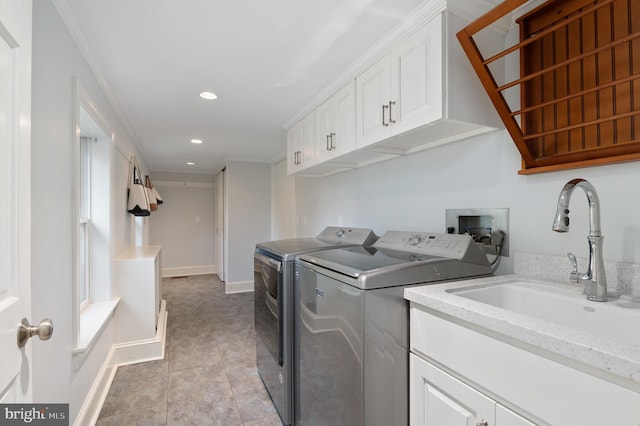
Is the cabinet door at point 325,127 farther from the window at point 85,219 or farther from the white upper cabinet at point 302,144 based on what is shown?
the window at point 85,219

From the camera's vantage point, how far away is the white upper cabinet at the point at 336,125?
1.98 m

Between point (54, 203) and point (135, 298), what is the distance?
1.61 meters

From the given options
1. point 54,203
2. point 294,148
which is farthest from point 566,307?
point 294,148

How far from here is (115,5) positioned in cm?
141

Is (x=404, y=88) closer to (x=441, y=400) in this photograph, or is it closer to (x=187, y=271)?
(x=441, y=400)

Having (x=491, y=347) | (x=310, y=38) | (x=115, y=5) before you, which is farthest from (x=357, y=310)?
(x=115, y=5)

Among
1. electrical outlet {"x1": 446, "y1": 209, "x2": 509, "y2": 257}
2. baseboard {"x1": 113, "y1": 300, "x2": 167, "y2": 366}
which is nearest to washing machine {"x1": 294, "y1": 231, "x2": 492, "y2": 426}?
electrical outlet {"x1": 446, "y1": 209, "x2": 509, "y2": 257}

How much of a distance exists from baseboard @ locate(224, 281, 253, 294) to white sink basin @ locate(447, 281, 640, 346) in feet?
14.6

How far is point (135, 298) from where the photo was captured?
2725mm

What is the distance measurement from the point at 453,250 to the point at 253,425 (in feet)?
5.20

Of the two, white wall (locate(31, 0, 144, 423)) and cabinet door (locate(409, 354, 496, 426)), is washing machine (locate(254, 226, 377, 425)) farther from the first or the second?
white wall (locate(31, 0, 144, 423))

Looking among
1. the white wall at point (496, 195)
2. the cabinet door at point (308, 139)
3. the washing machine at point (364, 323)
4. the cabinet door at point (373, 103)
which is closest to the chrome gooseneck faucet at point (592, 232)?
the white wall at point (496, 195)

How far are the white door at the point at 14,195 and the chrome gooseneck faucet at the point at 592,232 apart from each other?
1529 mm

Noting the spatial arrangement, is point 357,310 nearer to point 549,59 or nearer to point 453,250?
point 453,250
